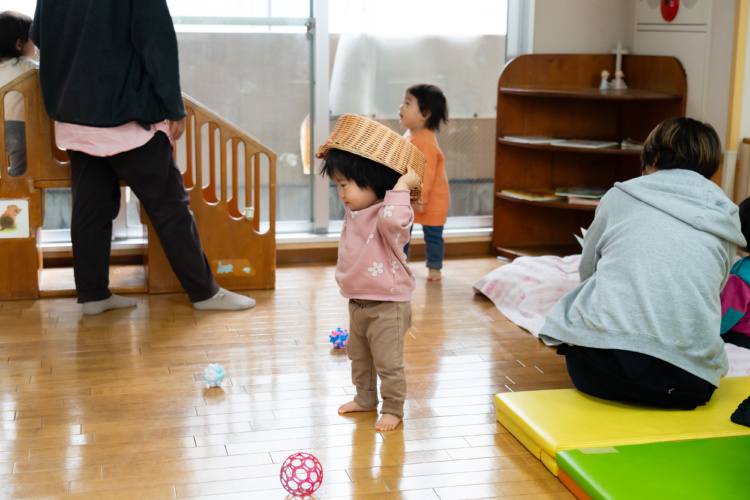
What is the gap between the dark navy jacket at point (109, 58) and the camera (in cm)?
296

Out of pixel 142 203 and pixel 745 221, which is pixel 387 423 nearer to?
pixel 745 221

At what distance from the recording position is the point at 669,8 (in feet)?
13.4

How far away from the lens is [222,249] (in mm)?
3652

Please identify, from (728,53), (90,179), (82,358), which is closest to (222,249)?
(90,179)

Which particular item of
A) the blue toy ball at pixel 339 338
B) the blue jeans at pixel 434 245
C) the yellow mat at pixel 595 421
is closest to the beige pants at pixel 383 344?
the yellow mat at pixel 595 421

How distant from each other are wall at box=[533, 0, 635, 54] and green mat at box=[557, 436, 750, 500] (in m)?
2.89

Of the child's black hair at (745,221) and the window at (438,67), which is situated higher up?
the window at (438,67)

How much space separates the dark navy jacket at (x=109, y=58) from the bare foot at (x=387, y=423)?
151 cm

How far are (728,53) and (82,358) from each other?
10.0ft

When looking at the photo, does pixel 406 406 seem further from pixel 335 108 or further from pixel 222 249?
pixel 335 108

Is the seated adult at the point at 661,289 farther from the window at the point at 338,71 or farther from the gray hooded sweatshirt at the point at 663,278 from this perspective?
the window at the point at 338,71

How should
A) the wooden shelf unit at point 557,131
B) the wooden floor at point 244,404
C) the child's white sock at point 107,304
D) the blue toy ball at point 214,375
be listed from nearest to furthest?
the wooden floor at point 244,404
the blue toy ball at point 214,375
the child's white sock at point 107,304
the wooden shelf unit at point 557,131

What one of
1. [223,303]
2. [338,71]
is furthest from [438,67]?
[223,303]

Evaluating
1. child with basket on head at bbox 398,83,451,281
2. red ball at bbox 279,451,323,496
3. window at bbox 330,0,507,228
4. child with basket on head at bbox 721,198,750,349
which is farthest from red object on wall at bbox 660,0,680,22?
red ball at bbox 279,451,323,496
